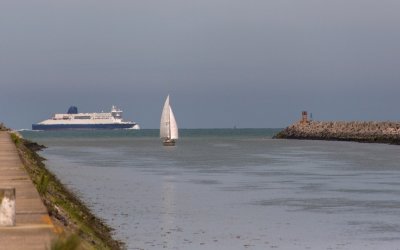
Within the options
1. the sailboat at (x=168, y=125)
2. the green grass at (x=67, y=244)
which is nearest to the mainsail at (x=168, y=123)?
the sailboat at (x=168, y=125)

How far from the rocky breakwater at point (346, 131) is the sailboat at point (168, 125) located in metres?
24.8

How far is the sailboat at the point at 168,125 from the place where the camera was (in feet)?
305

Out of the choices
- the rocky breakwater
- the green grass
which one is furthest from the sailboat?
the green grass

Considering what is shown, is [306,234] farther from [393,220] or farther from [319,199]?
[319,199]

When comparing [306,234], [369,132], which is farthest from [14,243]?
[369,132]

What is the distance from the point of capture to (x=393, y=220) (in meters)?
22.0

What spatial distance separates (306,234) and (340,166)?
3410 cm

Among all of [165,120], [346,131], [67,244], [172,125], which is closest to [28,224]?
[67,244]

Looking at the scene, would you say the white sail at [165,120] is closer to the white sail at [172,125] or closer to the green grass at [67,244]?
the white sail at [172,125]

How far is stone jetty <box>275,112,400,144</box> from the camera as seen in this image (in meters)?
108

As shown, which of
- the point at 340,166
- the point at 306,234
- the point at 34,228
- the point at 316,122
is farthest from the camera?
the point at 316,122

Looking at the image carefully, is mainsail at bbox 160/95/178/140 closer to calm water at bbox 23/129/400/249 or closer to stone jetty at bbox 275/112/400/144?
stone jetty at bbox 275/112/400/144

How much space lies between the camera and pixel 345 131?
125m

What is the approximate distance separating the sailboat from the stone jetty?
976 inches
